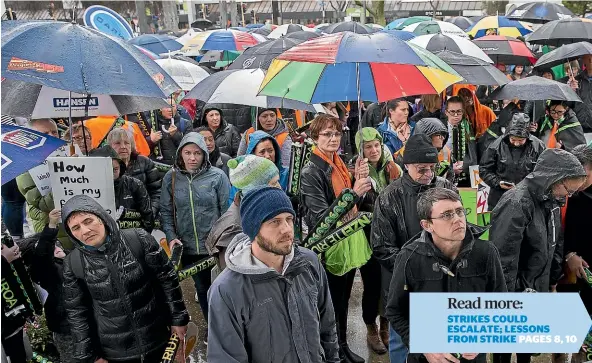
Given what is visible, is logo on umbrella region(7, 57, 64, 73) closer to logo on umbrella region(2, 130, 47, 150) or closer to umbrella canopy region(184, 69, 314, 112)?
Answer: logo on umbrella region(2, 130, 47, 150)

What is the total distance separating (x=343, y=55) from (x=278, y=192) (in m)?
1.36

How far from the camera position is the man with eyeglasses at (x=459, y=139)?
594cm

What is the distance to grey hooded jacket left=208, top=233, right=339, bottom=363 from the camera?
93.6 inches

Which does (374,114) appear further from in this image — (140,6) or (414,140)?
(140,6)

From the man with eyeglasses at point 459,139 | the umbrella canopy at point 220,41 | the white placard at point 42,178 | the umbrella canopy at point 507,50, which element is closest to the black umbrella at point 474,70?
the man with eyeglasses at point 459,139

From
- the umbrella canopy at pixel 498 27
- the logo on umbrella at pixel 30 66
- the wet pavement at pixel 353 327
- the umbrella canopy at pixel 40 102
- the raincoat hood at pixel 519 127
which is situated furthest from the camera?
the umbrella canopy at pixel 498 27

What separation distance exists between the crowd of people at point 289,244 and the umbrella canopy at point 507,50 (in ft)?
16.3

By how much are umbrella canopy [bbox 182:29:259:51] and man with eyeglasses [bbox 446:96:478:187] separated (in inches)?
269

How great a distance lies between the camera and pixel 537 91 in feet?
20.1

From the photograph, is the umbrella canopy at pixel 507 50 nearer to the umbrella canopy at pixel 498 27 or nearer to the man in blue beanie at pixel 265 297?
the umbrella canopy at pixel 498 27

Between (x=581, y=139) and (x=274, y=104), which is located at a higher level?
(x=274, y=104)

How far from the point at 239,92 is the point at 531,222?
3.27 metres

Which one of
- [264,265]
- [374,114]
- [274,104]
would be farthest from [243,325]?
[374,114]

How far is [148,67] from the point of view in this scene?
346cm
